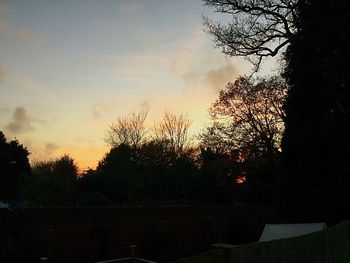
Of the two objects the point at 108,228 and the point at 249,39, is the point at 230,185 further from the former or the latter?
the point at 108,228

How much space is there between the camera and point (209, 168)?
36.3m

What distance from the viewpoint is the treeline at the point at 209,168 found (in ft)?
104

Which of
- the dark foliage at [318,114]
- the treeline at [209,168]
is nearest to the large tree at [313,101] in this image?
the dark foliage at [318,114]

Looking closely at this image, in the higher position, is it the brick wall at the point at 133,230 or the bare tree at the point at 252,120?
the bare tree at the point at 252,120

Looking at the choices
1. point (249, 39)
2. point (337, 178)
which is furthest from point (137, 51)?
point (337, 178)

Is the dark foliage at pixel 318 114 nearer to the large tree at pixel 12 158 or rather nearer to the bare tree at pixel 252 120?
the bare tree at pixel 252 120

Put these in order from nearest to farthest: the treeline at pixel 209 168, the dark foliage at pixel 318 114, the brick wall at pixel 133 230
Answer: the brick wall at pixel 133 230 → the dark foliage at pixel 318 114 → the treeline at pixel 209 168

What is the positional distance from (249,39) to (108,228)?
10902 mm

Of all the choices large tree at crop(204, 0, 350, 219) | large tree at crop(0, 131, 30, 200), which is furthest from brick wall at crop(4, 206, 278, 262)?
large tree at crop(0, 131, 30, 200)

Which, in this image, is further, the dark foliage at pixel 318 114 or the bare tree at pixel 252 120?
the bare tree at pixel 252 120

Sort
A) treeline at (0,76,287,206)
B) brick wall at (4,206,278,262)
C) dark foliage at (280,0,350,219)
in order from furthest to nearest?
treeline at (0,76,287,206), dark foliage at (280,0,350,219), brick wall at (4,206,278,262)

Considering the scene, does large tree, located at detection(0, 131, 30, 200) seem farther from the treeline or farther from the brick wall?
the brick wall

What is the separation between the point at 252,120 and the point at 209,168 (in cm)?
591

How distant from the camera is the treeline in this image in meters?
31.8
